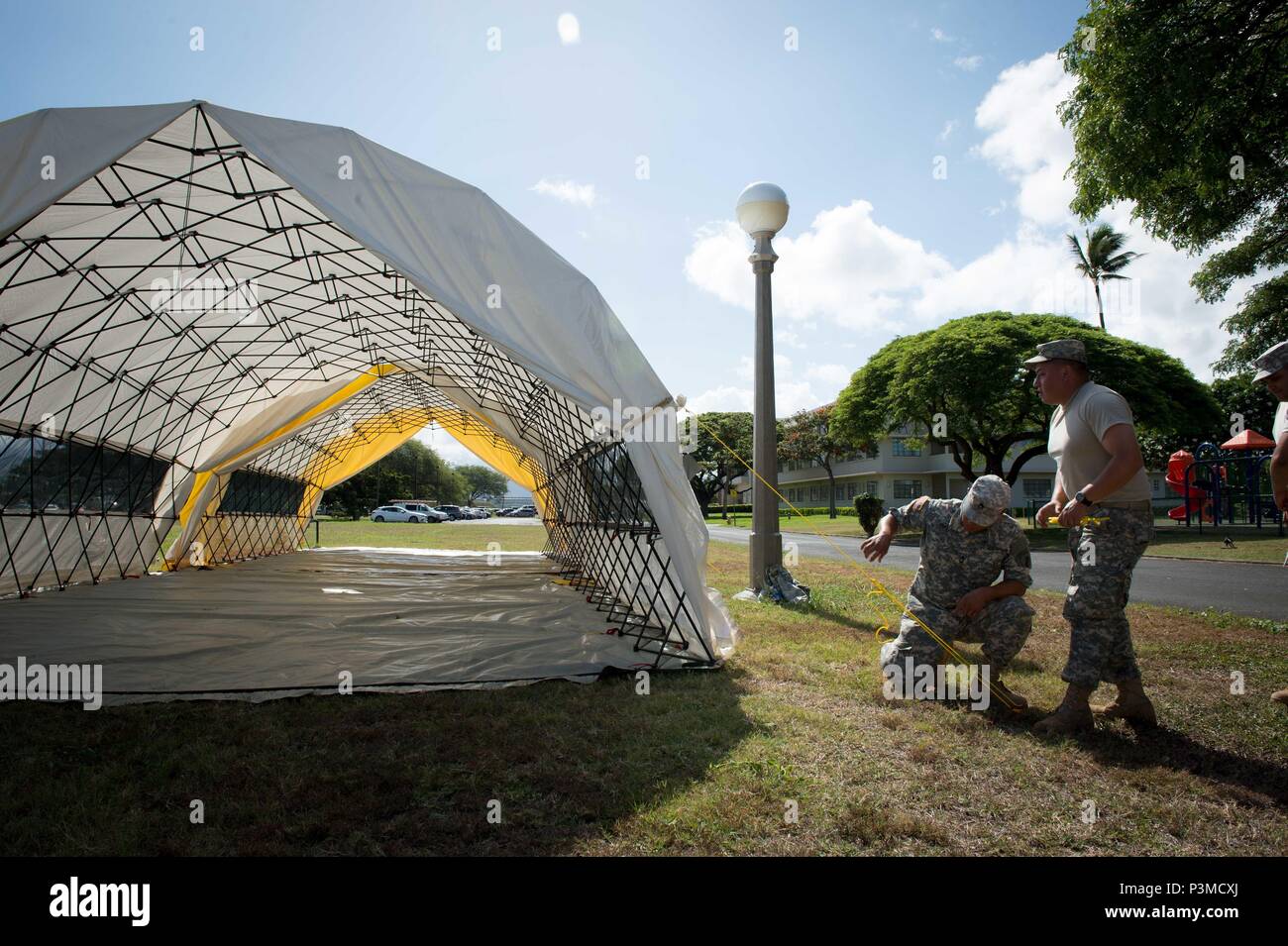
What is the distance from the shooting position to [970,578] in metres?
4.14

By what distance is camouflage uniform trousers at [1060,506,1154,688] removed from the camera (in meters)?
3.45

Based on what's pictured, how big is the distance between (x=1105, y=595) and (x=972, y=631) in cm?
89

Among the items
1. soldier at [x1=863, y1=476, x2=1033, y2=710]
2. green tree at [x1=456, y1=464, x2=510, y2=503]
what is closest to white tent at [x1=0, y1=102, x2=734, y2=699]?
soldier at [x1=863, y1=476, x2=1033, y2=710]

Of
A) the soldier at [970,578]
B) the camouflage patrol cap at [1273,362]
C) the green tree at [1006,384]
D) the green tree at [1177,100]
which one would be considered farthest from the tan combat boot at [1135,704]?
the green tree at [1006,384]

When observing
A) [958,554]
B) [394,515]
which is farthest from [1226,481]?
[394,515]

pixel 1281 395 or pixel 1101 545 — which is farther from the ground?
pixel 1281 395

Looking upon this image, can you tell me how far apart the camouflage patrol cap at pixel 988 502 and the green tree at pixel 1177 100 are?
648 centimetres

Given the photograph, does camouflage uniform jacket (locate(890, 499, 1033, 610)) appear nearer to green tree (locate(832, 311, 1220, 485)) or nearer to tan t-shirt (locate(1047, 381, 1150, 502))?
tan t-shirt (locate(1047, 381, 1150, 502))

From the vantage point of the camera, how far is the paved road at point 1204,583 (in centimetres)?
788

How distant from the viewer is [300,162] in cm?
467

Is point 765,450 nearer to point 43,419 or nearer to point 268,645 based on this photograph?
point 268,645

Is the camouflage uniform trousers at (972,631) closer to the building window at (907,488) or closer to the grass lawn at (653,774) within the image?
the grass lawn at (653,774)

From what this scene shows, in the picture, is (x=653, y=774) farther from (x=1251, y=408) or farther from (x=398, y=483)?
(x=398, y=483)

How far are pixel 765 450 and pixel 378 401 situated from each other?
455 inches
